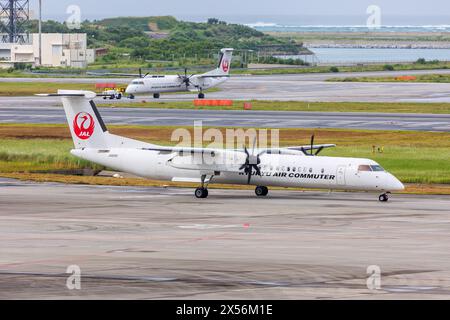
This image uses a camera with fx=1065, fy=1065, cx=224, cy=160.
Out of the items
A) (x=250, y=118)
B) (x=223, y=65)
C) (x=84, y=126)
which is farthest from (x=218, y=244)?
(x=223, y=65)

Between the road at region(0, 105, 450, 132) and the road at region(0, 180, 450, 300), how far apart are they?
3498 cm

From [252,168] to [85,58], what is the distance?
482ft

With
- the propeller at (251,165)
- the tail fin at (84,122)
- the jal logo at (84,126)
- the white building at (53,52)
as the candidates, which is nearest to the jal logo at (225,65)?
the white building at (53,52)

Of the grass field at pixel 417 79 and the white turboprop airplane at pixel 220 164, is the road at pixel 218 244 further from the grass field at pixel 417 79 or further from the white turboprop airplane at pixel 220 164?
the grass field at pixel 417 79

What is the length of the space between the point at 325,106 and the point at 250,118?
16.6m

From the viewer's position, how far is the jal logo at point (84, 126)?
2259 inches

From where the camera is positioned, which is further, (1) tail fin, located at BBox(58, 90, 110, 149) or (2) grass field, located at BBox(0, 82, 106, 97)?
(2) grass field, located at BBox(0, 82, 106, 97)

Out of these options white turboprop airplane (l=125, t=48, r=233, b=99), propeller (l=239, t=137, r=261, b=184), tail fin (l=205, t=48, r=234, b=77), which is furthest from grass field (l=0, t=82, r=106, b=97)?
propeller (l=239, t=137, r=261, b=184)

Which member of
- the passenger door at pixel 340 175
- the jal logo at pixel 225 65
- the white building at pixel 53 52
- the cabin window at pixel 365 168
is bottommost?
the passenger door at pixel 340 175

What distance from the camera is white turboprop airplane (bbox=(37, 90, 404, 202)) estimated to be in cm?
5250

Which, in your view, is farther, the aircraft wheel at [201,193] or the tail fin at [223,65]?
the tail fin at [223,65]

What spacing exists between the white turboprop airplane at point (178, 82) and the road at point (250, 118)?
563 inches

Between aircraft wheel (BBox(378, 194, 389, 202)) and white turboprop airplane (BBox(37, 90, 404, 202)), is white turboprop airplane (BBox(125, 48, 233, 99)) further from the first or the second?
aircraft wheel (BBox(378, 194, 389, 202))

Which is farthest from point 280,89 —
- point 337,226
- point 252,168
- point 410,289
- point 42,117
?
point 410,289
